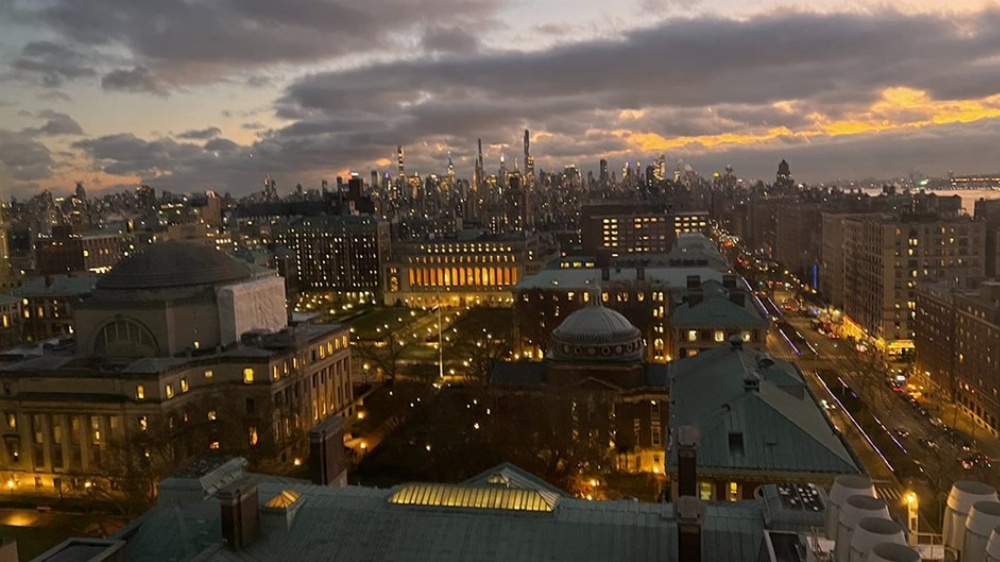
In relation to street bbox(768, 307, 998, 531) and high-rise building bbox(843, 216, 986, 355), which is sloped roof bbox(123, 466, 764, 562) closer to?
street bbox(768, 307, 998, 531)

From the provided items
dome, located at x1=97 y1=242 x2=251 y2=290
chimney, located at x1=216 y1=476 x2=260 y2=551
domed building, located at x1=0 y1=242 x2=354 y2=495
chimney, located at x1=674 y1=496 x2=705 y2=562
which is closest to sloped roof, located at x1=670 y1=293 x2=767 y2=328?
domed building, located at x1=0 y1=242 x2=354 y2=495

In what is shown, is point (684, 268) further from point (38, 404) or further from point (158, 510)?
point (158, 510)

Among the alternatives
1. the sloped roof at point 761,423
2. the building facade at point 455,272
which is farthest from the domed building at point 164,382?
the building facade at point 455,272

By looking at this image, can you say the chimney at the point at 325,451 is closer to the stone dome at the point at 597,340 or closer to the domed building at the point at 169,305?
the stone dome at the point at 597,340

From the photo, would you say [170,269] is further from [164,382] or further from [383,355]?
[383,355]

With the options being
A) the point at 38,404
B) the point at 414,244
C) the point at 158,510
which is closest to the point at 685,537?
the point at 158,510

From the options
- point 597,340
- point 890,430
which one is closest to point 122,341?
point 597,340
